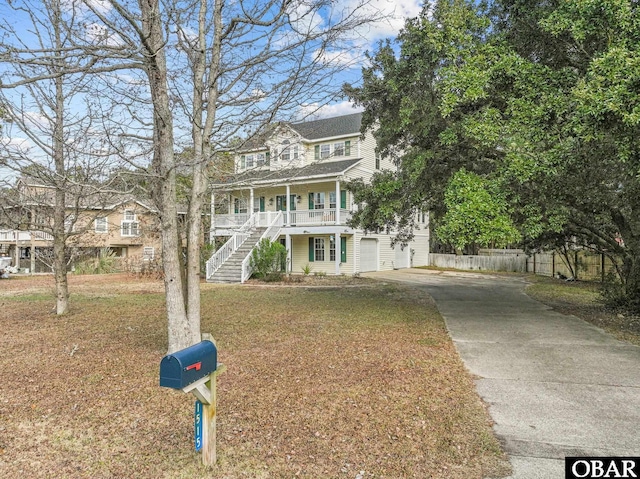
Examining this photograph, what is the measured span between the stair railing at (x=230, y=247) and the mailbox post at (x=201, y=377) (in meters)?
16.5

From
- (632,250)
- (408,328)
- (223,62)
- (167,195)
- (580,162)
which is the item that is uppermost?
(223,62)

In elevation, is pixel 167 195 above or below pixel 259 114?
below

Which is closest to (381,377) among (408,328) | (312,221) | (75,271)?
(408,328)

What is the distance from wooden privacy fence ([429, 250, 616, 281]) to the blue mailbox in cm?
1570

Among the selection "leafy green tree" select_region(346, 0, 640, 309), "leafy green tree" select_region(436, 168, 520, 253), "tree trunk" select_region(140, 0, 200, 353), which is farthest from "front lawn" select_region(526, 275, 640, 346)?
"tree trunk" select_region(140, 0, 200, 353)

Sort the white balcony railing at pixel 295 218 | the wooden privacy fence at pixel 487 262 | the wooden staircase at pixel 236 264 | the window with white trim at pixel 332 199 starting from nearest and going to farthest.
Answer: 1. the wooden staircase at pixel 236 264
2. the white balcony railing at pixel 295 218
3. the window with white trim at pixel 332 199
4. the wooden privacy fence at pixel 487 262

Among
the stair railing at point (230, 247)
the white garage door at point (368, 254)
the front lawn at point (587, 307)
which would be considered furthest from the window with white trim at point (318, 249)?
the front lawn at point (587, 307)

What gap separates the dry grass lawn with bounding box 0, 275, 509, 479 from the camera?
325 cm

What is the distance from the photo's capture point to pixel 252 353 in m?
6.39

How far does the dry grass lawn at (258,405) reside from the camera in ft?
10.7

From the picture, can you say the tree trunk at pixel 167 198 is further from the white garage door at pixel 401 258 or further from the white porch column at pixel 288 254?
the white garage door at pixel 401 258

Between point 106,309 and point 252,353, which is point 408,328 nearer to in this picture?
point 252,353

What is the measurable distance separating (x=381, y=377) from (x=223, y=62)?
16.3 feet

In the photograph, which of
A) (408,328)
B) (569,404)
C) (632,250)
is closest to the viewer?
(569,404)
